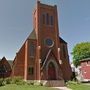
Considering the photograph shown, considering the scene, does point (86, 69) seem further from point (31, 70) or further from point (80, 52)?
point (31, 70)

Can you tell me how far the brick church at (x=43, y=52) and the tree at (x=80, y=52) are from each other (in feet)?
84.4

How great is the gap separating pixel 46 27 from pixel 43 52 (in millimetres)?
5979

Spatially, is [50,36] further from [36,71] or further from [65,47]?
[36,71]

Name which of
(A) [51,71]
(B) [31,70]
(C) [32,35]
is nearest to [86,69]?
(A) [51,71]

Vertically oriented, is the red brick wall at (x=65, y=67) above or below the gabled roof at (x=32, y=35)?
below

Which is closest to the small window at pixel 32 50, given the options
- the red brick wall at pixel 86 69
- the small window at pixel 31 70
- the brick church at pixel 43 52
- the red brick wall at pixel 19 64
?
the brick church at pixel 43 52

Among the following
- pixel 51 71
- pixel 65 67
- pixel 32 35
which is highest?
pixel 32 35

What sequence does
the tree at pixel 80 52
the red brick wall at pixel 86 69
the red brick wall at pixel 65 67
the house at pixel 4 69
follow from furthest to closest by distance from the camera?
the tree at pixel 80 52, the red brick wall at pixel 86 69, the house at pixel 4 69, the red brick wall at pixel 65 67

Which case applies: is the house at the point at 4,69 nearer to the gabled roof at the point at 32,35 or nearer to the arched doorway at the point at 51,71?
the arched doorway at the point at 51,71

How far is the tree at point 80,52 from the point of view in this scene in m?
67.5

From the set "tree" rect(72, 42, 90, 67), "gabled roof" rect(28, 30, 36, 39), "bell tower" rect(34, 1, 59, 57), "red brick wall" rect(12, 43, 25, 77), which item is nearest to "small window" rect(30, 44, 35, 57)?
"bell tower" rect(34, 1, 59, 57)

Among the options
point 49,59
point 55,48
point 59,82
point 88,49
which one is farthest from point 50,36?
point 88,49

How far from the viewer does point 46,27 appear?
139 feet

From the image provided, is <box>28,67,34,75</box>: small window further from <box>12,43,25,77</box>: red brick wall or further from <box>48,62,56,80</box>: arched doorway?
<box>48,62,56,80</box>: arched doorway
